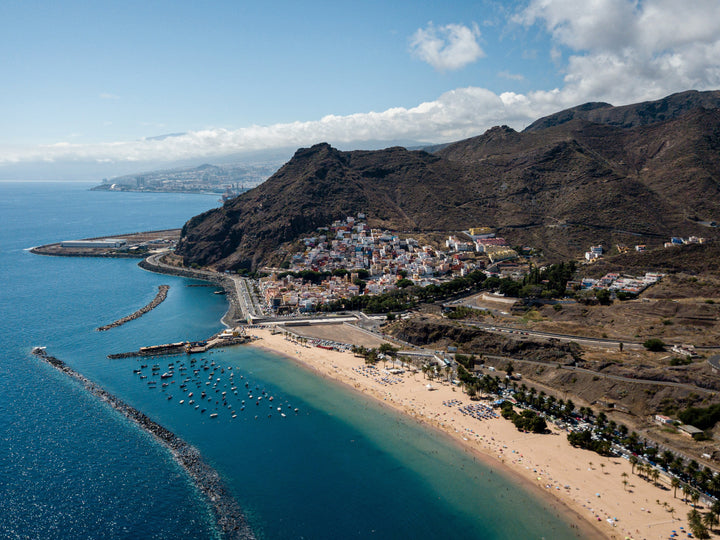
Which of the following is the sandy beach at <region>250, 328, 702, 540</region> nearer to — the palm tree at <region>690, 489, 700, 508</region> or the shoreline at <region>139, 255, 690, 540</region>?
the shoreline at <region>139, 255, 690, 540</region>

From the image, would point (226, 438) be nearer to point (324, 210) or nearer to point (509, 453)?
point (509, 453)

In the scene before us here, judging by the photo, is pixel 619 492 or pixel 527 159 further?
pixel 527 159

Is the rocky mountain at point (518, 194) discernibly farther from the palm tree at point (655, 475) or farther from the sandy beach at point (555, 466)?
the palm tree at point (655, 475)

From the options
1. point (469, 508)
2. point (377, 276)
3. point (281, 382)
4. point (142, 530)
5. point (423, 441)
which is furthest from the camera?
point (377, 276)

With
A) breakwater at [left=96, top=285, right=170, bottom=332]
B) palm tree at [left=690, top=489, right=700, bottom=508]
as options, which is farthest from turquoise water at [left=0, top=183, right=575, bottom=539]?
palm tree at [left=690, top=489, right=700, bottom=508]

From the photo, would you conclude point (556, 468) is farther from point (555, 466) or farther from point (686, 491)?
point (686, 491)

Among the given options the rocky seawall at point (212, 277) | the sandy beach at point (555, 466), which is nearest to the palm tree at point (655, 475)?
the sandy beach at point (555, 466)

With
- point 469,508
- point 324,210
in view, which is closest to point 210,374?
point 469,508
